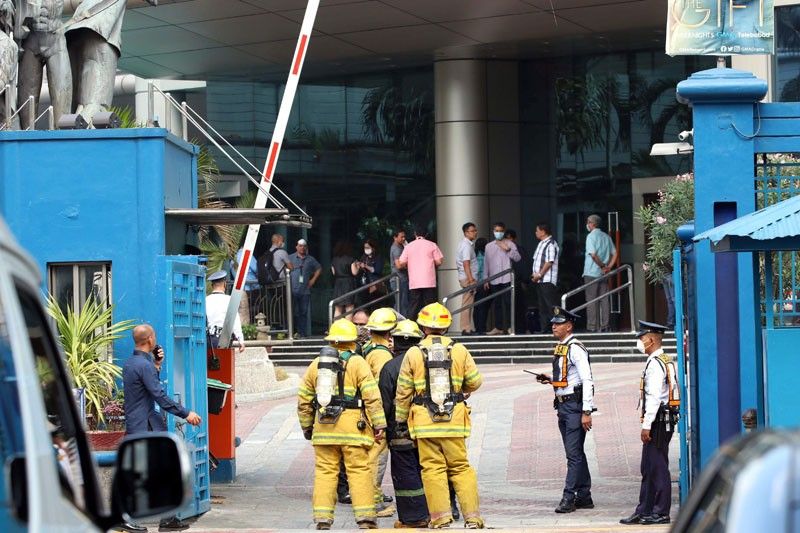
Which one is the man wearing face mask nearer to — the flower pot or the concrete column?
the concrete column

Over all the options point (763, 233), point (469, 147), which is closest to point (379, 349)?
point (763, 233)

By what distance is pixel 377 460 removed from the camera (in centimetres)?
1198

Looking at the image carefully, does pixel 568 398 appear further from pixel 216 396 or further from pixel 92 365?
pixel 92 365

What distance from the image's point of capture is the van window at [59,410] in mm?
3508

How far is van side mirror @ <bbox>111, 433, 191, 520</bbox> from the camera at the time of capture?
3.54m

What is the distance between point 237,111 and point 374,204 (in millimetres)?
3760

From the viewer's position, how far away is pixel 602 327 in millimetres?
24703

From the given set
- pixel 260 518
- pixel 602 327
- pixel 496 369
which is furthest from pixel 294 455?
pixel 602 327

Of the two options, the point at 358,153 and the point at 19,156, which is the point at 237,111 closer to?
the point at 358,153

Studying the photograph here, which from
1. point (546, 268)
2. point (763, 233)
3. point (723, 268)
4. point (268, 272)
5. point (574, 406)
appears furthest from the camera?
point (268, 272)

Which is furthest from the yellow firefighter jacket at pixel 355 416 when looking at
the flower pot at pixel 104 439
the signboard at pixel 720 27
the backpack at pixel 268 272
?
the backpack at pixel 268 272

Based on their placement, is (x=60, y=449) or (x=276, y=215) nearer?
(x=60, y=449)

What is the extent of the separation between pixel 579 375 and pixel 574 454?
63 centimetres

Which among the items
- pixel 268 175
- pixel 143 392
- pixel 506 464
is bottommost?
pixel 506 464
